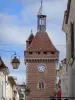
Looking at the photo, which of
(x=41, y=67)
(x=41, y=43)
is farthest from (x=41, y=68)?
(x=41, y=43)

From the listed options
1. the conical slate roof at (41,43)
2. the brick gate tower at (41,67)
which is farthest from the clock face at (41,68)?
the conical slate roof at (41,43)

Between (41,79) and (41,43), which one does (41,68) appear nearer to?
(41,79)

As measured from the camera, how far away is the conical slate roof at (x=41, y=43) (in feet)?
372

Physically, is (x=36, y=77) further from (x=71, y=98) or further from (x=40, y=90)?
(x=71, y=98)

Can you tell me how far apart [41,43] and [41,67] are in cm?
756

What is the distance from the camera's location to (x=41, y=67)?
109m

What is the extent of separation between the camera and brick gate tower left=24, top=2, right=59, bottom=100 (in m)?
106

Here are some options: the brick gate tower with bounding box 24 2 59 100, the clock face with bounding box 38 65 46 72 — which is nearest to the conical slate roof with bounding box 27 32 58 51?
the brick gate tower with bounding box 24 2 59 100

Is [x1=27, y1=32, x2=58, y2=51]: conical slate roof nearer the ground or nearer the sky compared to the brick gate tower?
nearer the sky

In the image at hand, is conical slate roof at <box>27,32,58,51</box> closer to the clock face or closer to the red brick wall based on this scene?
the clock face

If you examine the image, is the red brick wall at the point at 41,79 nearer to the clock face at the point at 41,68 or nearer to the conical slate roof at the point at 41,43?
the clock face at the point at 41,68

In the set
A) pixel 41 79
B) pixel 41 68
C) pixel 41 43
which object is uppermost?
pixel 41 43

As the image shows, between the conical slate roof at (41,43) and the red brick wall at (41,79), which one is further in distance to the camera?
the conical slate roof at (41,43)

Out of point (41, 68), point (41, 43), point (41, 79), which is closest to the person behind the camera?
point (41, 79)
